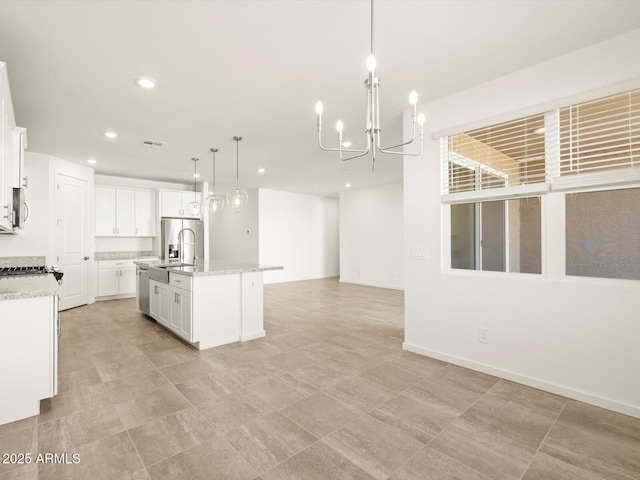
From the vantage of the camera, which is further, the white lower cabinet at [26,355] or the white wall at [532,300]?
the white wall at [532,300]

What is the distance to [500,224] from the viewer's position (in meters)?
3.01

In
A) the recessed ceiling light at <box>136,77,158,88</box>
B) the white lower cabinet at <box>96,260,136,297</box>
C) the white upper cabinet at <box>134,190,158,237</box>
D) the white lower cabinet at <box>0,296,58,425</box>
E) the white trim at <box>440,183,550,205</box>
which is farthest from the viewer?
the white upper cabinet at <box>134,190,158,237</box>

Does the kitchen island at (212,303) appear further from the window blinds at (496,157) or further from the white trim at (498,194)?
the window blinds at (496,157)

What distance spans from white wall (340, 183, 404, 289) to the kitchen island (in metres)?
4.65

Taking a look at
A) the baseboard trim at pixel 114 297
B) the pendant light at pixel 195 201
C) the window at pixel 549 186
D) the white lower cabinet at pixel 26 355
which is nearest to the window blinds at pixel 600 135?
the window at pixel 549 186

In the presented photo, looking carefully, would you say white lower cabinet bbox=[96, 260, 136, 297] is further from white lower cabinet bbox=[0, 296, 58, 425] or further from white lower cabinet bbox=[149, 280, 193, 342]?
white lower cabinet bbox=[0, 296, 58, 425]

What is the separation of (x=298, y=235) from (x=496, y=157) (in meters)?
6.85

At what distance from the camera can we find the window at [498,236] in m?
2.73

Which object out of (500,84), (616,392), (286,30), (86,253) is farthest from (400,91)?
(86,253)

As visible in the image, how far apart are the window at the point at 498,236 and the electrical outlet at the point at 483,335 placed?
56 centimetres

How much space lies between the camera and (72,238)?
18.3 ft

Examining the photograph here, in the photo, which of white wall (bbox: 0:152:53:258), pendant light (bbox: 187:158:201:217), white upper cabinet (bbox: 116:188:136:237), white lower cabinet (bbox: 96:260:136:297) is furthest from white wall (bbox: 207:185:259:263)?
white wall (bbox: 0:152:53:258)

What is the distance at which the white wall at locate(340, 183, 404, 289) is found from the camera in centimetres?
789

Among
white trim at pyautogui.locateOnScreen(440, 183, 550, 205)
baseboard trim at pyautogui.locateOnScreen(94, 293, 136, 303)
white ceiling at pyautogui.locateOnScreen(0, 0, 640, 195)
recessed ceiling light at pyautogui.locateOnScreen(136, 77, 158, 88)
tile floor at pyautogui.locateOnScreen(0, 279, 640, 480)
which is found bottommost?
tile floor at pyautogui.locateOnScreen(0, 279, 640, 480)
